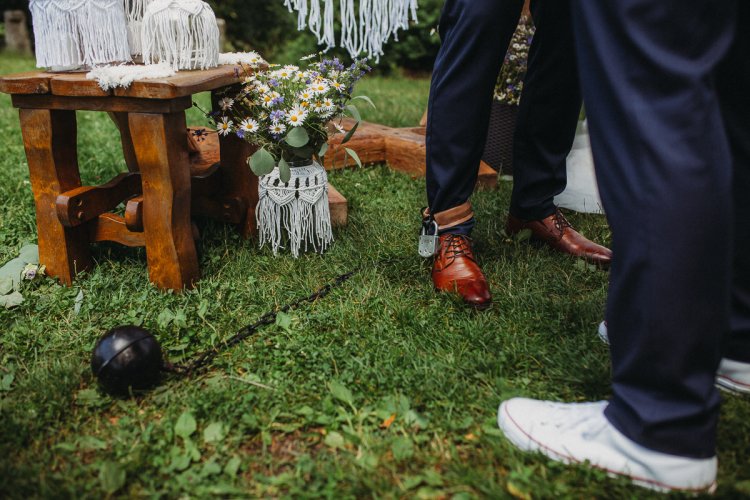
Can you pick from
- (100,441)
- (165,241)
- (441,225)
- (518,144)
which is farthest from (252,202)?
(100,441)

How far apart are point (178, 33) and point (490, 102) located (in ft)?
3.42

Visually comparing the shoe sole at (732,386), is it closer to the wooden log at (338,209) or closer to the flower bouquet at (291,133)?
the flower bouquet at (291,133)

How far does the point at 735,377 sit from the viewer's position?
1457mm

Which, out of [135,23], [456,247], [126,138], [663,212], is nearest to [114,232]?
[126,138]

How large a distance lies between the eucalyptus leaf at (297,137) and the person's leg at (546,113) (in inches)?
31.3

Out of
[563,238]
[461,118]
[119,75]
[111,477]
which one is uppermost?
[119,75]

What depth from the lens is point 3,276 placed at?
2.02 metres

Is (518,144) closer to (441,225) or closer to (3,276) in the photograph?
(441,225)

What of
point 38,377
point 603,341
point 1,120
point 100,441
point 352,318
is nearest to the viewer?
point 100,441

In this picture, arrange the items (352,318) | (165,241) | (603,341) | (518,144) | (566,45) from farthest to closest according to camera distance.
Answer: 1. (518,144)
2. (566,45)
3. (165,241)
4. (352,318)
5. (603,341)

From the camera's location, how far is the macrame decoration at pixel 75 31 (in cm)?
188

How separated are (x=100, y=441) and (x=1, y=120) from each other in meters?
3.56

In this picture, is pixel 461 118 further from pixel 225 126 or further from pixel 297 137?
pixel 225 126

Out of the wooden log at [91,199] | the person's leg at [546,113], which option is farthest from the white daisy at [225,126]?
the person's leg at [546,113]
